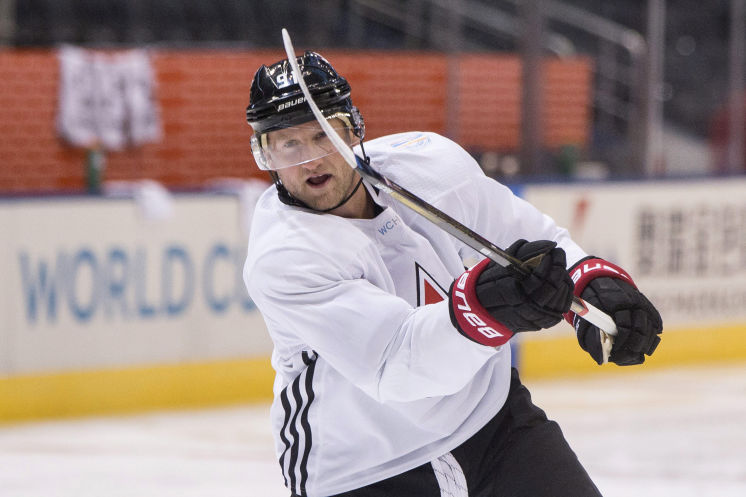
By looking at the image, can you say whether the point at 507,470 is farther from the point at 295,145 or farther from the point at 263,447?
the point at 263,447

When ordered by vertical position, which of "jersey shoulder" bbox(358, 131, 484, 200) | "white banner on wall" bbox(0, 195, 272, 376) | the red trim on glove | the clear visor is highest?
the clear visor

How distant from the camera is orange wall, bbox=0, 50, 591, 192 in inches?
260

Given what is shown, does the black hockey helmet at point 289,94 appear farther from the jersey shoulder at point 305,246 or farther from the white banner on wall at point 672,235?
the white banner on wall at point 672,235

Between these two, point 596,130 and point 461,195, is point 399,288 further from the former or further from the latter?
point 596,130

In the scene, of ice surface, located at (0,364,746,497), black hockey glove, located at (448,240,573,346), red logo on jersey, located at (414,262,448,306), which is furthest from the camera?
ice surface, located at (0,364,746,497)

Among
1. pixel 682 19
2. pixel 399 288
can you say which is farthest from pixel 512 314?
pixel 682 19

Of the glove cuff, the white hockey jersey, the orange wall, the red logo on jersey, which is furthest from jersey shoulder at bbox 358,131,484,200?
the orange wall

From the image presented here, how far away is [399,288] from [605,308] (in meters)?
0.33

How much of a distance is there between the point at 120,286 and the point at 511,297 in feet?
11.2

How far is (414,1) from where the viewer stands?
8.28 meters

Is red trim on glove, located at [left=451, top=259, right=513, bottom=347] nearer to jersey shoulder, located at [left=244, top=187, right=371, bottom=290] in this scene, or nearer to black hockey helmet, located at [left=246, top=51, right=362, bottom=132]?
jersey shoulder, located at [left=244, top=187, right=371, bottom=290]

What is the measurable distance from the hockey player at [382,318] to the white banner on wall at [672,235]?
3474 millimetres

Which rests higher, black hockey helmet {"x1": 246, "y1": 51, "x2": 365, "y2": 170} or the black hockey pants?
black hockey helmet {"x1": 246, "y1": 51, "x2": 365, "y2": 170}

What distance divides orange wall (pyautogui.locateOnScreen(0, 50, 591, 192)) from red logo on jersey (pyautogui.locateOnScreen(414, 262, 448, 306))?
4649 millimetres
